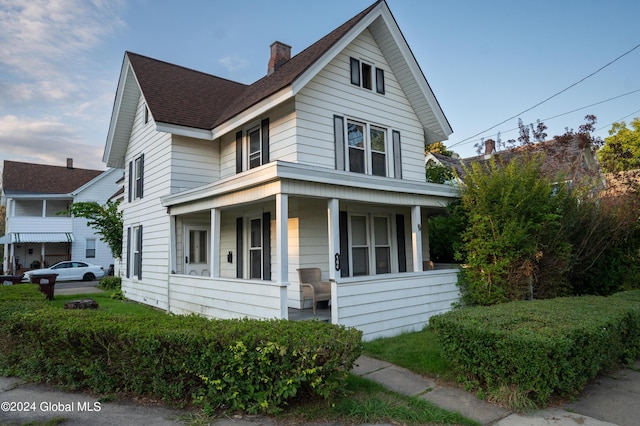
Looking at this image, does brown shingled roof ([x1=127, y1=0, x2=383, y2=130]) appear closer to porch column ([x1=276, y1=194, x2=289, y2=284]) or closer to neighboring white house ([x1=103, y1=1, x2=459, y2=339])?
neighboring white house ([x1=103, y1=1, x2=459, y2=339])

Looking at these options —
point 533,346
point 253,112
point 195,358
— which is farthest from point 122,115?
point 533,346

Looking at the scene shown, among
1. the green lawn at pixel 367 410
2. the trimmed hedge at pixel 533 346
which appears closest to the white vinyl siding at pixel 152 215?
the green lawn at pixel 367 410

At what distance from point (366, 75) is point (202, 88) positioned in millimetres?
6337

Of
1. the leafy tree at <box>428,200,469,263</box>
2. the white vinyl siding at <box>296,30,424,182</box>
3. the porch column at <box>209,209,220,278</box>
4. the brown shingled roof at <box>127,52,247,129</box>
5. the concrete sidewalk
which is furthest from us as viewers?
the brown shingled roof at <box>127,52,247,129</box>

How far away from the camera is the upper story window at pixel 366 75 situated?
10992mm

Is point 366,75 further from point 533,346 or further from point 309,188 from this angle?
point 533,346

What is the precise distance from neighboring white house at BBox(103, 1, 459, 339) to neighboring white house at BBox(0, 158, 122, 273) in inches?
697

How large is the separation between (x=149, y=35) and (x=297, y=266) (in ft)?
32.2

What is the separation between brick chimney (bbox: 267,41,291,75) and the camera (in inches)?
530

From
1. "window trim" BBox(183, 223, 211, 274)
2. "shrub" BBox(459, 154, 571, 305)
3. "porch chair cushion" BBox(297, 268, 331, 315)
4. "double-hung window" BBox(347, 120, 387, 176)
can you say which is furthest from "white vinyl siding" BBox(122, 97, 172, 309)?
"shrub" BBox(459, 154, 571, 305)

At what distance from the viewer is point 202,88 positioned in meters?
14.1

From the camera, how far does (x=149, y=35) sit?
13.2 meters

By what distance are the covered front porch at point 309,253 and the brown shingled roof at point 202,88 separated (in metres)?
2.88

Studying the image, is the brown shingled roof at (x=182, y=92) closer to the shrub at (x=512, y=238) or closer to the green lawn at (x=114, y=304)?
the green lawn at (x=114, y=304)
